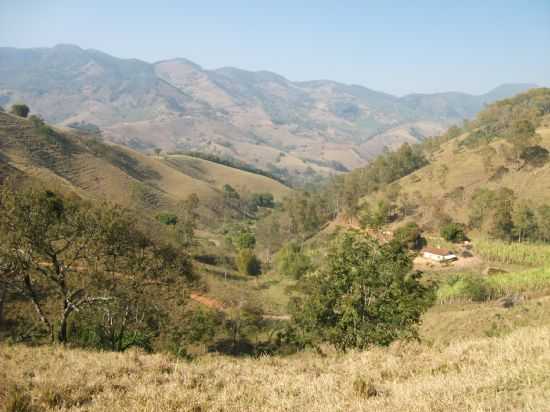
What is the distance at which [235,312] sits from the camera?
32688 millimetres

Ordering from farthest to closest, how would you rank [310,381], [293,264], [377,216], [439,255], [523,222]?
1. [377,216]
2. [523,222]
3. [293,264]
4. [439,255]
5. [310,381]

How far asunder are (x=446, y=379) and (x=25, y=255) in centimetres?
1659

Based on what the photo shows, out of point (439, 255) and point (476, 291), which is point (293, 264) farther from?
point (476, 291)

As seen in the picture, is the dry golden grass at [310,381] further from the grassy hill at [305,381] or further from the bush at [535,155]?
the bush at [535,155]

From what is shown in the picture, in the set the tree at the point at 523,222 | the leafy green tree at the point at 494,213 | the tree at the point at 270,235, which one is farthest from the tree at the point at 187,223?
the tree at the point at 523,222

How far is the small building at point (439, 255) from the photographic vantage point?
171 feet

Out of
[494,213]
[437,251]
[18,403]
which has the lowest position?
[437,251]

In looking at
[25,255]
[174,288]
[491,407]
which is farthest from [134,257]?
[491,407]

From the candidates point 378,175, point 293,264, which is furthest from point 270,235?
point 378,175

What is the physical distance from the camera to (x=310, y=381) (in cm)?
833

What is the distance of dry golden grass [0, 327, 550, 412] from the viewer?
6555 millimetres

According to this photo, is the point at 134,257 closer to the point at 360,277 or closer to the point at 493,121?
the point at 360,277

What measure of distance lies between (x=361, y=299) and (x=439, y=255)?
41.5 metres

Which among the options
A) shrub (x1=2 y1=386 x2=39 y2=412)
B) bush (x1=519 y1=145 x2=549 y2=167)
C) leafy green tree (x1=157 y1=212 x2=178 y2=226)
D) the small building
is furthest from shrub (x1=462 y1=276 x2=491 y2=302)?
bush (x1=519 y1=145 x2=549 y2=167)
